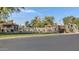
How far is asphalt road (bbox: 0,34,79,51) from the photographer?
4477mm

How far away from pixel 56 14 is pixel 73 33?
0.98ft

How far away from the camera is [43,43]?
449 centimetres

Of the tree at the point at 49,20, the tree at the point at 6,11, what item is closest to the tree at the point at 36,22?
the tree at the point at 49,20

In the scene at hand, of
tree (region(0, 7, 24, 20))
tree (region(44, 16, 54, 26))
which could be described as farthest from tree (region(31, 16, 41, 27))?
tree (region(0, 7, 24, 20))

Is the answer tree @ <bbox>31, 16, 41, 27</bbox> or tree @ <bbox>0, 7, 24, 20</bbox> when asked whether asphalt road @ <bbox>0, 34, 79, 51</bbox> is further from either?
tree @ <bbox>0, 7, 24, 20</bbox>

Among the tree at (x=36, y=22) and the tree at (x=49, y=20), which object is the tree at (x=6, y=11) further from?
the tree at (x=49, y=20)

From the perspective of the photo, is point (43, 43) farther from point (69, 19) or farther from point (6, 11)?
point (6, 11)

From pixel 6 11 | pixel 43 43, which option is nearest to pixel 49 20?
pixel 43 43

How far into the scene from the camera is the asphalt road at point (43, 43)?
14.7 ft

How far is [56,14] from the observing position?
4.50 metres

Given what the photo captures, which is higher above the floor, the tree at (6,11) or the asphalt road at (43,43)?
the tree at (6,11)

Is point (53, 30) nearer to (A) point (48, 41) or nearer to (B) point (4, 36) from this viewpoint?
(A) point (48, 41)
